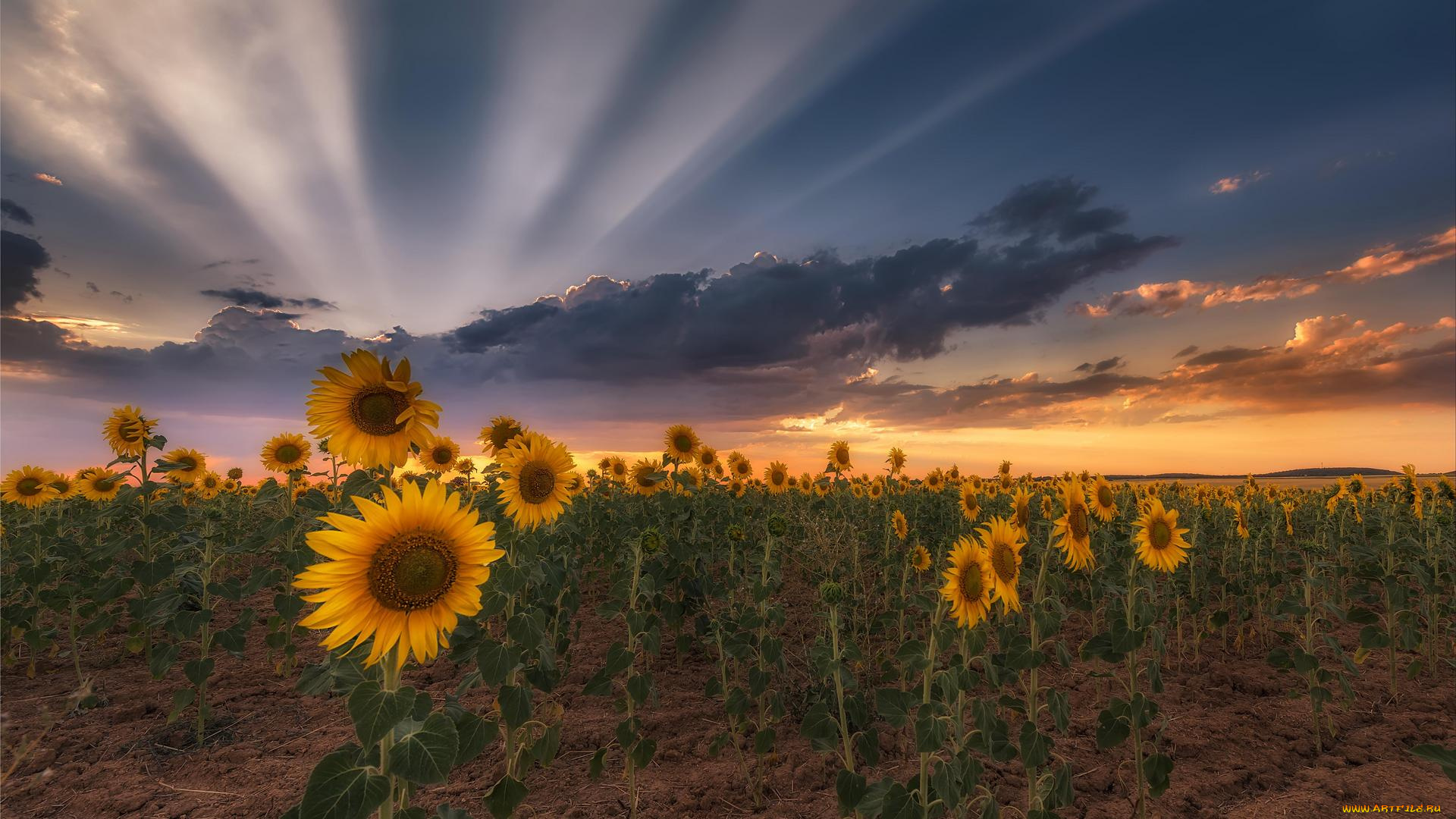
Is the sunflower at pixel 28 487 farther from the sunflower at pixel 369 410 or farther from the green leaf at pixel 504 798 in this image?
the green leaf at pixel 504 798

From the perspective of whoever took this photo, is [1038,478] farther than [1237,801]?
Yes

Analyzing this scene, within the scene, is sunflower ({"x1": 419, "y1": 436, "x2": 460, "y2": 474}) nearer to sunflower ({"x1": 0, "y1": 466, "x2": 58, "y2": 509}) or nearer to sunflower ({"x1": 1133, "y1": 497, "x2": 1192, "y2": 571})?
sunflower ({"x1": 0, "y1": 466, "x2": 58, "y2": 509})

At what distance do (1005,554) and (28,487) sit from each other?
1413cm

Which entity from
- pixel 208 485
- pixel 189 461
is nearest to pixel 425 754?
pixel 189 461

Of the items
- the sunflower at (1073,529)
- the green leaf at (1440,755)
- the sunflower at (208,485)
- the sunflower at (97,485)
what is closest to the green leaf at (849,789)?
the sunflower at (1073,529)

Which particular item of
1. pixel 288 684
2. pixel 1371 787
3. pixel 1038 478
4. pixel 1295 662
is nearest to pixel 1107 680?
pixel 1295 662

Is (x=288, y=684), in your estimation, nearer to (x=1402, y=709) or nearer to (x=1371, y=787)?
(x=1371, y=787)

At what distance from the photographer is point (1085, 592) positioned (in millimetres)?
9711

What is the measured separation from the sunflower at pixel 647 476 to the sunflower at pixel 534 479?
10.4 ft

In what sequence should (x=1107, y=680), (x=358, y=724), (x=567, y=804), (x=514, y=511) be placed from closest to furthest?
(x=358, y=724) → (x=514, y=511) → (x=567, y=804) → (x=1107, y=680)

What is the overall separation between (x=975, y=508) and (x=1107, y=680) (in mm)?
3972

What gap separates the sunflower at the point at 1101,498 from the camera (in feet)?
20.9

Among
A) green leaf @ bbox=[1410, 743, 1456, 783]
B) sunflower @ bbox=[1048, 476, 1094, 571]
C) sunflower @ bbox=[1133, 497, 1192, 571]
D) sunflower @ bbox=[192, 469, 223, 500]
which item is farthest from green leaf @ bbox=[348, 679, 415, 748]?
sunflower @ bbox=[192, 469, 223, 500]

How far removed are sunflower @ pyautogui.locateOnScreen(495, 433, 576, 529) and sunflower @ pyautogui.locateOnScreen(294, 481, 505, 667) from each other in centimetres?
139
